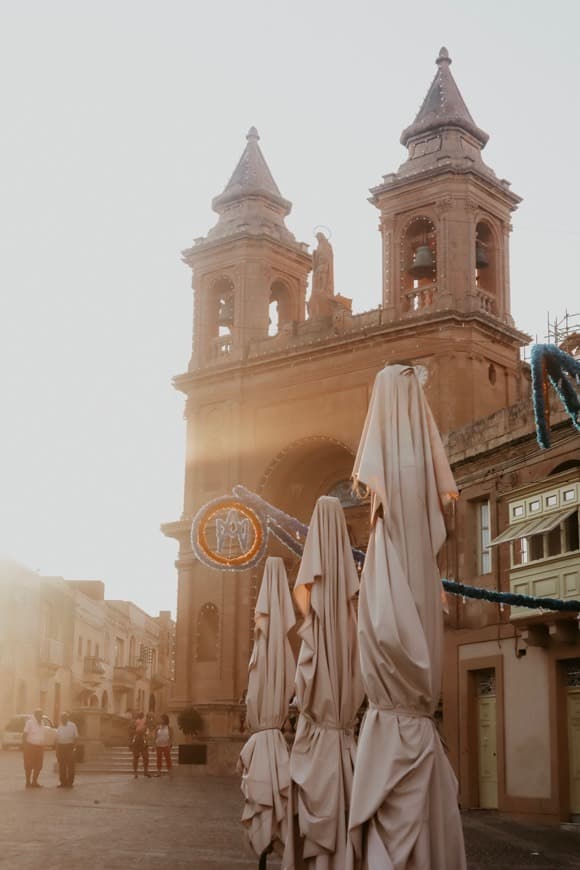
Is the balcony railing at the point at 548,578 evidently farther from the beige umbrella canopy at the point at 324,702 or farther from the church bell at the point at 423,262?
the church bell at the point at 423,262

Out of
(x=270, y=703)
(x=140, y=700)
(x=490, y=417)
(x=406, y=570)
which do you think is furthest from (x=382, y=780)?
(x=140, y=700)

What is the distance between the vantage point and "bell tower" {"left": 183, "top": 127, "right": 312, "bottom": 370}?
42.4 m

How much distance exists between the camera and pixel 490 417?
26078mm

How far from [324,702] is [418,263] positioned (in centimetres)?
2832

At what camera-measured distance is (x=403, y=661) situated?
274 inches

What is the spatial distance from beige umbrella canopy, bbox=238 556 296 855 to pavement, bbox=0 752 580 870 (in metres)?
0.98

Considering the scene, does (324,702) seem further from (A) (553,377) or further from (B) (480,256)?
(B) (480,256)

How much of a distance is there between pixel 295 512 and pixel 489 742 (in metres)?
17.6

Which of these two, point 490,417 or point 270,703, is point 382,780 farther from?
point 490,417

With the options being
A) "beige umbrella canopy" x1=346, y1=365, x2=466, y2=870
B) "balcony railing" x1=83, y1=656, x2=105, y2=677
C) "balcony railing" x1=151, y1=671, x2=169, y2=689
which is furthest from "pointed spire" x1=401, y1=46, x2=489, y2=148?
"balcony railing" x1=151, y1=671, x2=169, y2=689

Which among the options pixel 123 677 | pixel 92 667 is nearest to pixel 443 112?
pixel 92 667

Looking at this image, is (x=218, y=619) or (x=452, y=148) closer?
(x=452, y=148)

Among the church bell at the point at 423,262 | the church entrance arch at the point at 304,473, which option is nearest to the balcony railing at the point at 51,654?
the church entrance arch at the point at 304,473

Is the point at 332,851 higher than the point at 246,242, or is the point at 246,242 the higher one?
the point at 246,242
